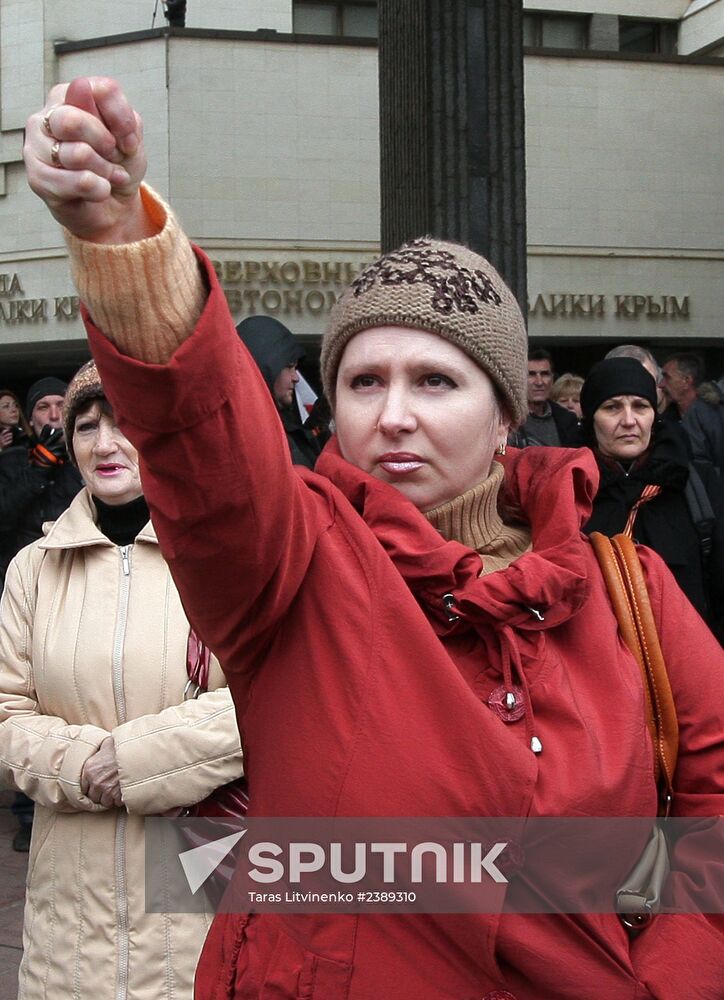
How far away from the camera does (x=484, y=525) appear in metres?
1.85

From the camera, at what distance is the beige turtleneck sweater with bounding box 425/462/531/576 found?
178cm

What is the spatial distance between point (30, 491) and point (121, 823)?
11.3ft

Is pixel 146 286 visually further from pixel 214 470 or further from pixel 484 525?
pixel 484 525

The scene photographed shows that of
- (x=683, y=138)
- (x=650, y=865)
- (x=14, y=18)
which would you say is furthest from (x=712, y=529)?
(x=14, y=18)

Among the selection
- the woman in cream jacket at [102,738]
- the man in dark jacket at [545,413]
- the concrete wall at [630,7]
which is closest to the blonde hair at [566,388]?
the man in dark jacket at [545,413]

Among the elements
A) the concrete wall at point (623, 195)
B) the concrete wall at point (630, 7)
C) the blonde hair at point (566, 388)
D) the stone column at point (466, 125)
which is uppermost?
the concrete wall at point (630, 7)

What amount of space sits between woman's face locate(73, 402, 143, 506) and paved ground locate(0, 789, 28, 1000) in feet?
7.03

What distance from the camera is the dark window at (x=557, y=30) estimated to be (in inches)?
638

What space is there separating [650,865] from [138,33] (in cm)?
1452

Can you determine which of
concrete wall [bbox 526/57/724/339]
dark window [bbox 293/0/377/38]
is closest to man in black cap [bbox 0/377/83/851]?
concrete wall [bbox 526/57/724/339]

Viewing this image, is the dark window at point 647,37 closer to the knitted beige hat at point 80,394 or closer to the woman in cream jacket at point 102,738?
the knitted beige hat at point 80,394

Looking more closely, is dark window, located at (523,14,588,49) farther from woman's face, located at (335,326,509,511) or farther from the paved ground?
woman's face, located at (335,326,509,511)

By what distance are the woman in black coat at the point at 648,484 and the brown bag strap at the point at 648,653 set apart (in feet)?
7.25

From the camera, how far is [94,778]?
2.67 meters
